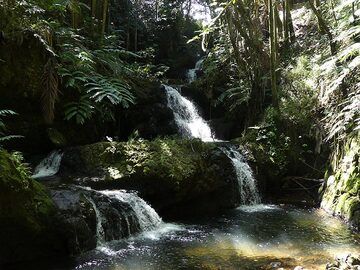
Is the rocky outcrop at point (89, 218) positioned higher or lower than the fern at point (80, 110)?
lower

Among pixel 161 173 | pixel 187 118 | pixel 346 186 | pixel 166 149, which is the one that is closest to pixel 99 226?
pixel 161 173

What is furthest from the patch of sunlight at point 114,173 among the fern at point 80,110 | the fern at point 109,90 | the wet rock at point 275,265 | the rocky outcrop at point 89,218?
the wet rock at point 275,265

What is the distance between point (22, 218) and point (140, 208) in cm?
243

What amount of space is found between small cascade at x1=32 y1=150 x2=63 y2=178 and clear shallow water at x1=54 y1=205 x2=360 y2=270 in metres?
2.90

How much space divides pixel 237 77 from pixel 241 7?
10.4 feet

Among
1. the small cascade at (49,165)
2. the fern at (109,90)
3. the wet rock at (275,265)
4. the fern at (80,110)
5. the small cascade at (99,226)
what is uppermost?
the fern at (109,90)

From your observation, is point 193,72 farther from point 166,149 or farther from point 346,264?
point 346,264

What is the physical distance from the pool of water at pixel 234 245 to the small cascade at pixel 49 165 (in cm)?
292

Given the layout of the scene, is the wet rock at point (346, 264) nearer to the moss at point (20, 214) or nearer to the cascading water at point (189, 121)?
the moss at point (20, 214)

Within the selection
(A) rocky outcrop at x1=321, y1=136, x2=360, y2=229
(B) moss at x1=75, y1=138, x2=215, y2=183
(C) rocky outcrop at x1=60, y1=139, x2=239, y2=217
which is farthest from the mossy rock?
(A) rocky outcrop at x1=321, y1=136, x2=360, y2=229

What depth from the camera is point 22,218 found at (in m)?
5.73

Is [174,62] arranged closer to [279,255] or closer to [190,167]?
[190,167]

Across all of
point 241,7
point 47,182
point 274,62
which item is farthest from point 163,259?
point 241,7

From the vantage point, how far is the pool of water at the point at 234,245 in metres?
5.75
